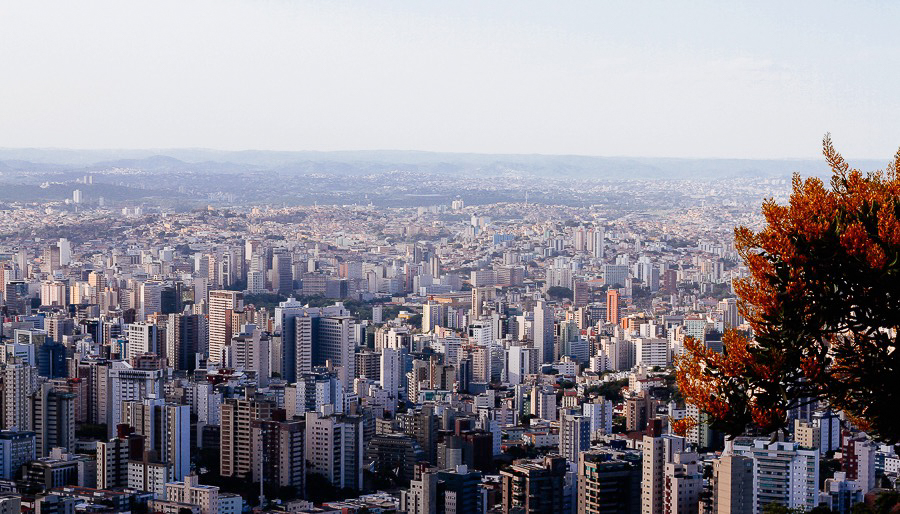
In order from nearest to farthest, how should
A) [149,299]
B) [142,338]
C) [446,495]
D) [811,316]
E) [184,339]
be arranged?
[811,316], [446,495], [142,338], [184,339], [149,299]

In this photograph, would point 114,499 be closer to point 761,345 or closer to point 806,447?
point 806,447

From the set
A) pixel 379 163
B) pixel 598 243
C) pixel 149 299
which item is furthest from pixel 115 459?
pixel 379 163

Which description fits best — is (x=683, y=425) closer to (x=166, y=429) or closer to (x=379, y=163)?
(x=166, y=429)

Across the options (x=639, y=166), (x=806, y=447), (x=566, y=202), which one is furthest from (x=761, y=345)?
(x=639, y=166)

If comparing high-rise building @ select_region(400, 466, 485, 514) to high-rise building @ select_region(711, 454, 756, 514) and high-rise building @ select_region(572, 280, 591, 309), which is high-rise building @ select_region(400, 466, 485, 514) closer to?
high-rise building @ select_region(711, 454, 756, 514)

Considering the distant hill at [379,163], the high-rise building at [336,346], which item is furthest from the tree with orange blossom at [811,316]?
the distant hill at [379,163]

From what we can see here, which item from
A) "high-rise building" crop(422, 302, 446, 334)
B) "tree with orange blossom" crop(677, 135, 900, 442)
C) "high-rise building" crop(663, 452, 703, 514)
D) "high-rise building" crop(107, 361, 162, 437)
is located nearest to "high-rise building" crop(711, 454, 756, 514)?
"high-rise building" crop(663, 452, 703, 514)
